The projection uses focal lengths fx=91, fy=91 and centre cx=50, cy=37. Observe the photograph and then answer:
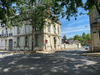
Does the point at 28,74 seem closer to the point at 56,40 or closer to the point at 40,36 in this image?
the point at 40,36

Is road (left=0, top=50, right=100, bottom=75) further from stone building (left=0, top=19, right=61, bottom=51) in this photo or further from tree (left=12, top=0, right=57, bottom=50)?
stone building (left=0, top=19, right=61, bottom=51)

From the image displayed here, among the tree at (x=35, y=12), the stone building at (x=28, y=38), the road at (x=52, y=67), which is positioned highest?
the tree at (x=35, y=12)

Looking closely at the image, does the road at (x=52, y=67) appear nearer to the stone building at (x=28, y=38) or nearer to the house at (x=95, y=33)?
the house at (x=95, y=33)

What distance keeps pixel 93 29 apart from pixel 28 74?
16349mm

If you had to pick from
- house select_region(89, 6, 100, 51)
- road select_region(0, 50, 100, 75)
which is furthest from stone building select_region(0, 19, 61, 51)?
road select_region(0, 50, 100, 75)

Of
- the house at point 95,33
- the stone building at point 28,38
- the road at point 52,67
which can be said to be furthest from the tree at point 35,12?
the road at point 52,67

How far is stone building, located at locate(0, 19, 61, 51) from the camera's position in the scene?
947 inches

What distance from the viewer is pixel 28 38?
26.0 m

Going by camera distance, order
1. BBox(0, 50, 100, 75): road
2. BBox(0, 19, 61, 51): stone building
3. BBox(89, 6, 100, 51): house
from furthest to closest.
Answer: BBox(0, 19, 61, 51): stone building → BBox(89, 6, 100, 51): house → BBox(0, 50, 100, 75): road

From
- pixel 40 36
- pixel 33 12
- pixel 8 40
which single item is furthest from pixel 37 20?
pixel 8 40

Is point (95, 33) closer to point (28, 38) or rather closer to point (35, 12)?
point (35, 12)

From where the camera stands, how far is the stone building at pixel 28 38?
24.0 meters

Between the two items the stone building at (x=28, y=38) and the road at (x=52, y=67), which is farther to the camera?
the stone building at (x=28, y=38)

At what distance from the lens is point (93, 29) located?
57.5 ft
